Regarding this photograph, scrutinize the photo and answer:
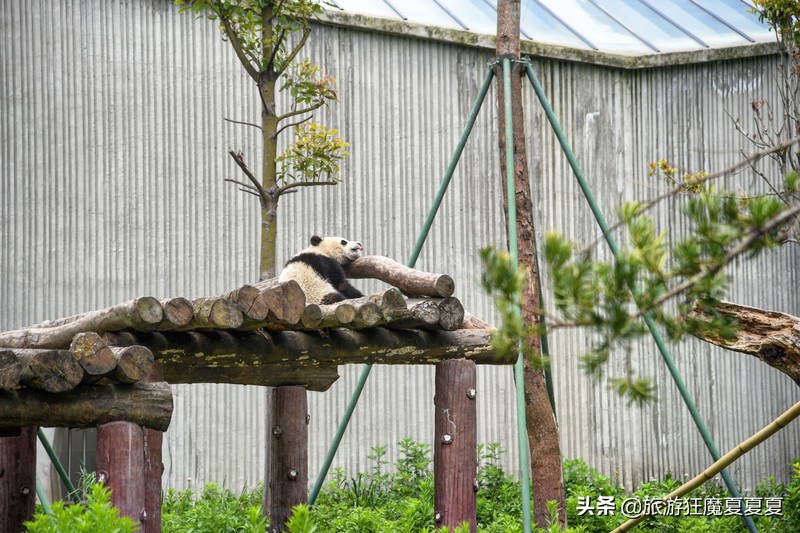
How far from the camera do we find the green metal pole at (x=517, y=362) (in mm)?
5309

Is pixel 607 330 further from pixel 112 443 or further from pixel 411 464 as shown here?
pixel 411 464

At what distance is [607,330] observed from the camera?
1.98 metres

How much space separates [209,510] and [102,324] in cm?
330

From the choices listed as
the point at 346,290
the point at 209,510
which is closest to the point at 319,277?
the point at 346,290

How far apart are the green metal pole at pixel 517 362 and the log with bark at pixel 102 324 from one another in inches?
72.5

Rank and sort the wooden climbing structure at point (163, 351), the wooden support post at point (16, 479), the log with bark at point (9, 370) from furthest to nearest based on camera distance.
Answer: the wooden support post at point (16, 479), the wooden climbing structure at point (163, 351), the log with bark at point (9, 370)

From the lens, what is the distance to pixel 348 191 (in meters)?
9.71

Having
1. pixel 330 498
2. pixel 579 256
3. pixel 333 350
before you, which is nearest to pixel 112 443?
pixel 333 350

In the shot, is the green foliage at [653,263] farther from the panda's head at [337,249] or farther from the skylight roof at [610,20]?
the skylight roof at [610,20]

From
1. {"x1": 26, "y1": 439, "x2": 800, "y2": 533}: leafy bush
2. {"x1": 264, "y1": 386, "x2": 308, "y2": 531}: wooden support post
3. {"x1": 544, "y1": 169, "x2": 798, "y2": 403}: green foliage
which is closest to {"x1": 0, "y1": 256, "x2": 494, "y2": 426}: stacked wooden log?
{"x1": 264, "y1": 386, "x2": 308, "y2": 531}: wooden support post

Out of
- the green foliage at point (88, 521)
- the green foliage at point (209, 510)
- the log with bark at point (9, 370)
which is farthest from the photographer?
the green foliage at point (209, 510)

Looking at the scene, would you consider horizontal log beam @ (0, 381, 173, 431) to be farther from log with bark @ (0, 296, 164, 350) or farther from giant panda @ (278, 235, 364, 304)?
giant panda @ (278, 235, 364, 304)

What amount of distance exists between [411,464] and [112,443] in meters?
5.23

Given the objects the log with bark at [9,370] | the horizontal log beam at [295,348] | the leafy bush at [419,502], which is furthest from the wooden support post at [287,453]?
the log with bark at [9,370]
